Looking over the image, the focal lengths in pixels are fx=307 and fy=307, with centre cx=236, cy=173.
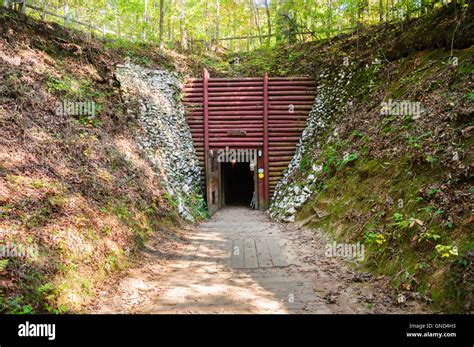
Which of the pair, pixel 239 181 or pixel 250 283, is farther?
pixel 239 181

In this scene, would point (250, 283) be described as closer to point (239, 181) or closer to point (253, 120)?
point (253, 120)

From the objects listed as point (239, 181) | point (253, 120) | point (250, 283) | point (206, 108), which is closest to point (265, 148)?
point (253, 120)

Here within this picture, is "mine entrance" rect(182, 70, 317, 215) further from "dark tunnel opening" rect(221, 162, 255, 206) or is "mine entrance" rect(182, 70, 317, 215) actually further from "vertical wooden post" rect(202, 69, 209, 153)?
"dark tunnel opening" rect(221, 162, 255, 206)

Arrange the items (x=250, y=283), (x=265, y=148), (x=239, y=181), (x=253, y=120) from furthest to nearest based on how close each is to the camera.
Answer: (x=239, y=181)
(x=253, y=120)
(x=265, y=148)
(x=250, y=283)

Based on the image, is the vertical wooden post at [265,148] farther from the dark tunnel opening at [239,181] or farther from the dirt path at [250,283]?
the dark tunnel opening at [239,181]

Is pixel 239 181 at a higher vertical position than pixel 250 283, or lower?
higher

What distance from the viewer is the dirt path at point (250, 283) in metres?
4.20

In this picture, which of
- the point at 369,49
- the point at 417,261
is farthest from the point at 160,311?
the point at 369,49

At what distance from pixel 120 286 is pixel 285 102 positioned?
10.2m

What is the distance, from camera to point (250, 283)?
5109 millimetres

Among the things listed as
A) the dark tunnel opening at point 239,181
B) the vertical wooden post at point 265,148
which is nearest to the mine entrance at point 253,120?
the vertical wooden post at point 265,148

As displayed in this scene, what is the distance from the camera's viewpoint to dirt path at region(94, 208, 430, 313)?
13.8 feet
